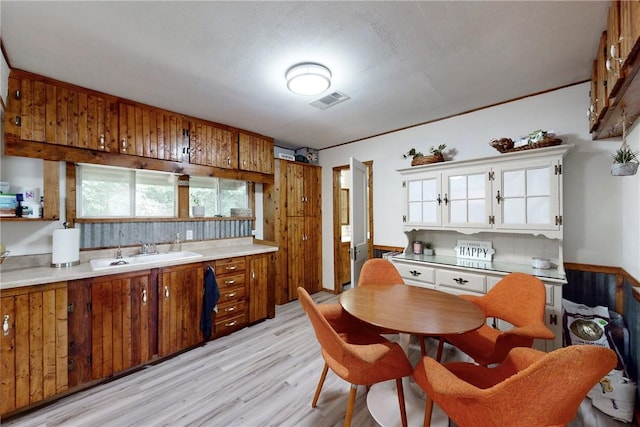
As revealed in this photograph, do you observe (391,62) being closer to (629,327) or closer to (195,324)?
(629,327)

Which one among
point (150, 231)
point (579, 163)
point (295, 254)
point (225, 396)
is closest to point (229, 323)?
point (225, 396)

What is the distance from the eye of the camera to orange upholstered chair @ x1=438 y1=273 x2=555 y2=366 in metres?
1.57

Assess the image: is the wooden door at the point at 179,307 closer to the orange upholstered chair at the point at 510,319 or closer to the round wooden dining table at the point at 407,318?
the round wooden dining table at the point at 407,318

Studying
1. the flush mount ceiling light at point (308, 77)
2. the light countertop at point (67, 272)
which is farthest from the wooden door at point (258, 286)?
the flush mount ceiling light at point (308, 77)

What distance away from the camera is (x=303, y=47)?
5.79 feet

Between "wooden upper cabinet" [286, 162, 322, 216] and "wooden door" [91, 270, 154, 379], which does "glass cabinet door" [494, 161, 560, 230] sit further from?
"wooden door" [91, 270, 154, 379]

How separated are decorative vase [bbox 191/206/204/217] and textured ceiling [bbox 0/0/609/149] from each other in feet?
3.97

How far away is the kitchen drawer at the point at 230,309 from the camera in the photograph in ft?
9.30

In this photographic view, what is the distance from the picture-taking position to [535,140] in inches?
89.1

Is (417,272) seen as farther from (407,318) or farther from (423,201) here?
(407,318)

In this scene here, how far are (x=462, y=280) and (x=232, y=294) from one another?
97.8 inches

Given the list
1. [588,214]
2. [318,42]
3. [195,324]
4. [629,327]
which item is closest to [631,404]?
[629,327]

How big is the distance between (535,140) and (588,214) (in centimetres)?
81

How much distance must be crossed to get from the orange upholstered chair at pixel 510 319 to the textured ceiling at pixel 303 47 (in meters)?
1.69
